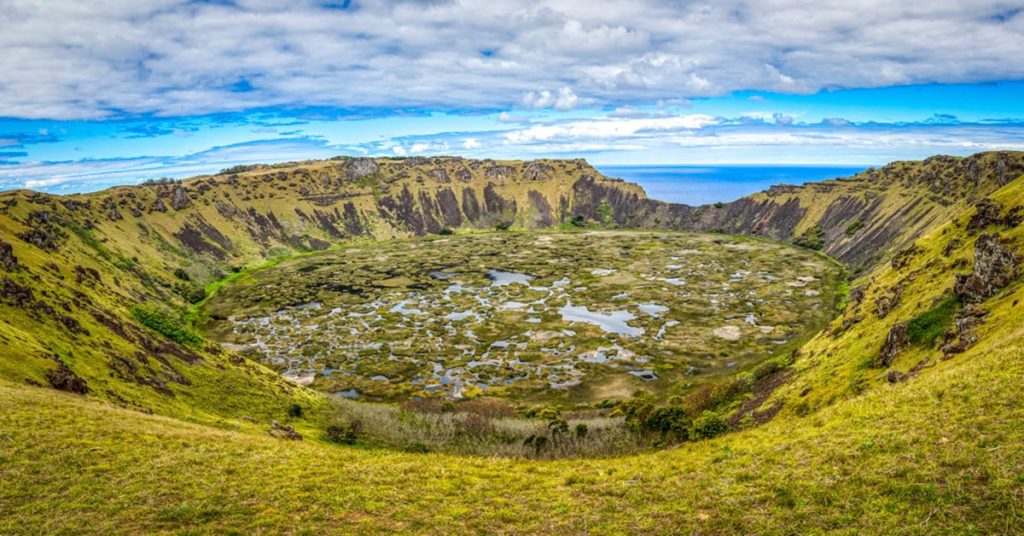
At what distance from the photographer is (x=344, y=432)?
2436 inches

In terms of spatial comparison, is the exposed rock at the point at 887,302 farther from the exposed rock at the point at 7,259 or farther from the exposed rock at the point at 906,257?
the exposed rock at the point at 7,259

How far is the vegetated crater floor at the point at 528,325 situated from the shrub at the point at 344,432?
22.0m

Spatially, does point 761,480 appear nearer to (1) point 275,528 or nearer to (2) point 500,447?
(1) point 275,528

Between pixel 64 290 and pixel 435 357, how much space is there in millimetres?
58835

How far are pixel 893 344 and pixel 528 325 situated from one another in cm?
7960

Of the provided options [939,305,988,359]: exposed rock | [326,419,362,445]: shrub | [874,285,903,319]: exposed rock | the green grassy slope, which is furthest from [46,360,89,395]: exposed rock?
[874,285,903,319]: exposed rock

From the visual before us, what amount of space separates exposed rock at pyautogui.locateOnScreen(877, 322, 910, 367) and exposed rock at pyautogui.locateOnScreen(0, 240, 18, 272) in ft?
338

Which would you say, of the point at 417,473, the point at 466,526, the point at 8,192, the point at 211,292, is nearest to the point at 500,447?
the point at 417,473

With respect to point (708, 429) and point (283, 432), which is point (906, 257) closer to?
point (708, 429)

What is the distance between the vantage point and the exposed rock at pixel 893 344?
171 feet

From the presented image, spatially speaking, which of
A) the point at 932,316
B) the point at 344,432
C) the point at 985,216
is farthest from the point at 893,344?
the point at 344,432

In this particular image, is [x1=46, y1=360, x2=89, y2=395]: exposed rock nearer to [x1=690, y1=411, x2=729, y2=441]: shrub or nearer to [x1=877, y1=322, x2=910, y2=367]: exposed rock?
[x1=690, y1=411, x2=729, y2=441]: shrub

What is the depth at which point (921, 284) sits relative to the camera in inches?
2638

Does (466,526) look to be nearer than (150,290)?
Yes
